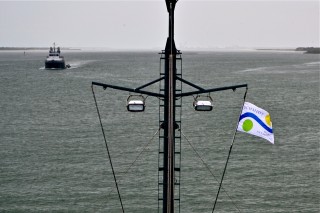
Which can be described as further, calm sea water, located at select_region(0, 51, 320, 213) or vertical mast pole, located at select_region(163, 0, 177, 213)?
calm sea water, located at select_region(0, 51, 320, 213)

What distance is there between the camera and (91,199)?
147 ft

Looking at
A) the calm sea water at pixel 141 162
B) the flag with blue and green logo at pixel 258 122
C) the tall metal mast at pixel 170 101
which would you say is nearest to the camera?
the tall metal mast at pixel 170 101

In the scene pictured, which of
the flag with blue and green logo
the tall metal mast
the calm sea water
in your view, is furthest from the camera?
the calm sea water

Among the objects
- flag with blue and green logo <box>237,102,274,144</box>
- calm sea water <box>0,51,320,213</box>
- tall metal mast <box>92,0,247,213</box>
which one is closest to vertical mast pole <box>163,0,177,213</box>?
tall metal mast <box>92,0,247,213</box>

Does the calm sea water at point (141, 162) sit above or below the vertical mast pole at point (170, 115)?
below

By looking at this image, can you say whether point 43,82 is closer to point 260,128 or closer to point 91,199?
point 91,199

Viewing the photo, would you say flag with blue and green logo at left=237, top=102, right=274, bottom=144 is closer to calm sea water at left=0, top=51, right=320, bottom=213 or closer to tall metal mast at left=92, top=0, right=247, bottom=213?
tall metal mast at left=92, top=0, right=247, bottom=213

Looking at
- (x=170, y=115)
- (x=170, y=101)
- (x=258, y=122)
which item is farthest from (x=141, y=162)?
(x=170, y=101)

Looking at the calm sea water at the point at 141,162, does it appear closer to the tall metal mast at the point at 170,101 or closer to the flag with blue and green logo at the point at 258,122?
the flag with blue and green logo at the point at 258,122

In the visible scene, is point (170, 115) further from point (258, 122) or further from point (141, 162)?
point (141, 162)

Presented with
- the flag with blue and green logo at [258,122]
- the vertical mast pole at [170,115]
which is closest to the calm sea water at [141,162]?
the flag with blue and green logo at [258,122]

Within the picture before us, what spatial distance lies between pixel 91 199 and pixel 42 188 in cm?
543

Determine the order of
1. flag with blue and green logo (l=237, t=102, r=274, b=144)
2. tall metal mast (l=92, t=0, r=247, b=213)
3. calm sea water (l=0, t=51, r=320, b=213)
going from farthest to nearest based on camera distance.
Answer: calm sea water (l=0, t=51, r=320, b=213), flag with blue and green logo (l=237, t=102, r=274, b=144), tall metal mast (l=92, t=0, r=247, b=213)

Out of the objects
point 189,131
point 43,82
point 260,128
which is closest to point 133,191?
point 189,131
